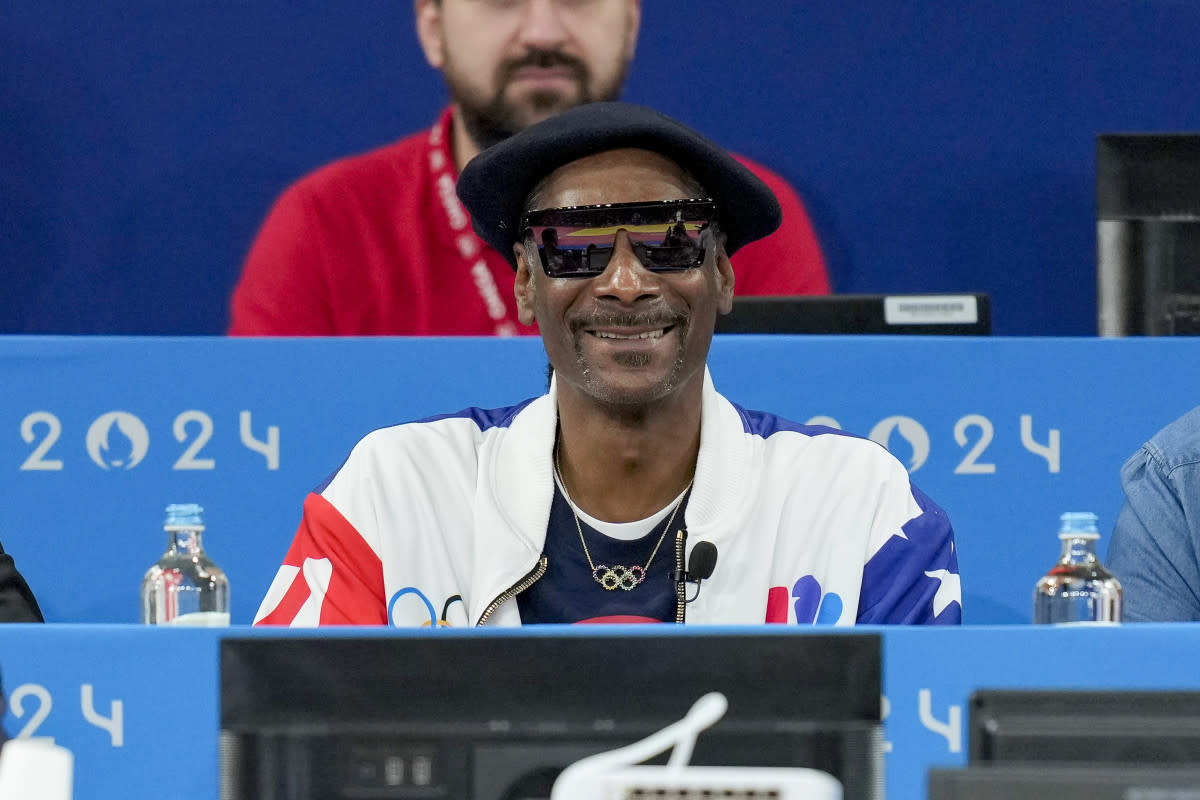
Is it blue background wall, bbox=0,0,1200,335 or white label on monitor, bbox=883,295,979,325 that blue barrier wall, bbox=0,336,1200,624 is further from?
blue background wall, bbox=0,0,1200,335

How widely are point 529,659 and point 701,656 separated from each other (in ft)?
0.30

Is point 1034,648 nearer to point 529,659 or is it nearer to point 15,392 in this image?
point 529,659

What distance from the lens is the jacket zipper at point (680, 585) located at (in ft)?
6.70

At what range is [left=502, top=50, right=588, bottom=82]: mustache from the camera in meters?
3.79

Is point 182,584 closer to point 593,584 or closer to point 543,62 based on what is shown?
point 593,584

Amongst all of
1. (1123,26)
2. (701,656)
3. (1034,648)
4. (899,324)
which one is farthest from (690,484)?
(1123,26)

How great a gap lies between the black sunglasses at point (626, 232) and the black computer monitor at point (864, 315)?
26.1 inches

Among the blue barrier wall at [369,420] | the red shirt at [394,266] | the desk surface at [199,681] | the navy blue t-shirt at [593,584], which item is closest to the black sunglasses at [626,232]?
the navy blue t-shirt at [593,584]

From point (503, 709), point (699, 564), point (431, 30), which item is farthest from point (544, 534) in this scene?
point (431, 30)

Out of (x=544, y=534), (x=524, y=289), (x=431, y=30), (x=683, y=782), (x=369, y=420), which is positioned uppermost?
(x=431, y=30)

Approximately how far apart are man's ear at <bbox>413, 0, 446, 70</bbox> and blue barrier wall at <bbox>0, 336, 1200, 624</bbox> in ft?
5.20

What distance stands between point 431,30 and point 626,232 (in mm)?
2100

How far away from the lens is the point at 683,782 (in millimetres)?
849

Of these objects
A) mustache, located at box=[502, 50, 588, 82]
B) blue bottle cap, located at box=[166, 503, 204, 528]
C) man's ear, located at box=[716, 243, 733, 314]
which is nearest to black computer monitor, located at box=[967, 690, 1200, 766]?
man's ear, located at box=[716, 243, 733, 314]
